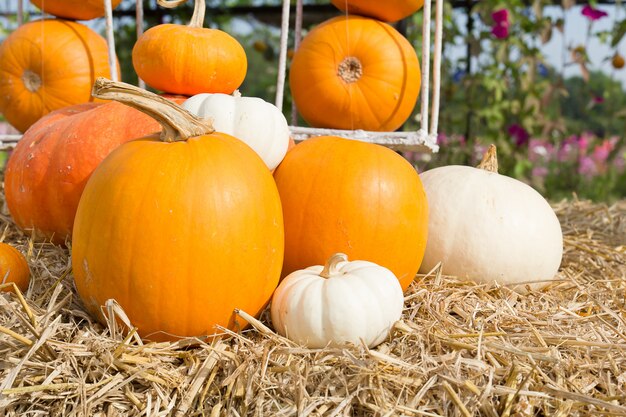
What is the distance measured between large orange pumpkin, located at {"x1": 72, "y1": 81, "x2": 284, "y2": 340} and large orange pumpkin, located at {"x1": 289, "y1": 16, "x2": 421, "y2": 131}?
112cm

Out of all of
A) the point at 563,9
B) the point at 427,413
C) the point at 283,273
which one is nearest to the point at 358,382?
the point at 427,413

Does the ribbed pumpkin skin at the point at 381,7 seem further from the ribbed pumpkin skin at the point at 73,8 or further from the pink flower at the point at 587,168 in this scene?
the pink flower at the point at 587,168

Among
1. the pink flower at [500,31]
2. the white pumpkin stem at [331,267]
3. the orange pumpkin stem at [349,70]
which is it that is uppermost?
the pink flower at [500,31]

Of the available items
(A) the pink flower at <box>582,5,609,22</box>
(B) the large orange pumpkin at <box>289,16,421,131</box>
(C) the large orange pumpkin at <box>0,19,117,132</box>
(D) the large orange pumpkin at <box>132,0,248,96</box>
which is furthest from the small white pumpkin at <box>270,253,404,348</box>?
(A) the pink flower at <box>582,5,609,22</box>

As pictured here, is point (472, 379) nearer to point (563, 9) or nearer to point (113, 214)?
point (113, 214)

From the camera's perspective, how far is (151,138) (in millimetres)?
1625

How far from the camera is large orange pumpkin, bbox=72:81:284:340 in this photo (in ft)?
4.86

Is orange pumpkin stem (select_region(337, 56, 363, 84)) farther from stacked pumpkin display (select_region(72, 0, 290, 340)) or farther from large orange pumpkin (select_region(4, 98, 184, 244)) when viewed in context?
stacked pumpkin display (select_region(72, 0, 290, 340))

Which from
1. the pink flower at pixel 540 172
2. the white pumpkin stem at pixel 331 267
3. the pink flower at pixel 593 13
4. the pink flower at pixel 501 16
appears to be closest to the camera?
the white pumpkin stem at pixel 331 267

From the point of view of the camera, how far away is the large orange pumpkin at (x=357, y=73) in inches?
102

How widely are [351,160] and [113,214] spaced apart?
2.21 ft

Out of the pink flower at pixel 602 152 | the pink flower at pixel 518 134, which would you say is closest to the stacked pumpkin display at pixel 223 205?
the pink flower at pixel 518 134

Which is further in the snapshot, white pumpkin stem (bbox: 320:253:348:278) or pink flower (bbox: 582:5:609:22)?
pink flower (bbox: 582:5:609:22)

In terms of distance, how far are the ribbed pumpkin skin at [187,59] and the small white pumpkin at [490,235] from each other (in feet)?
2.59
